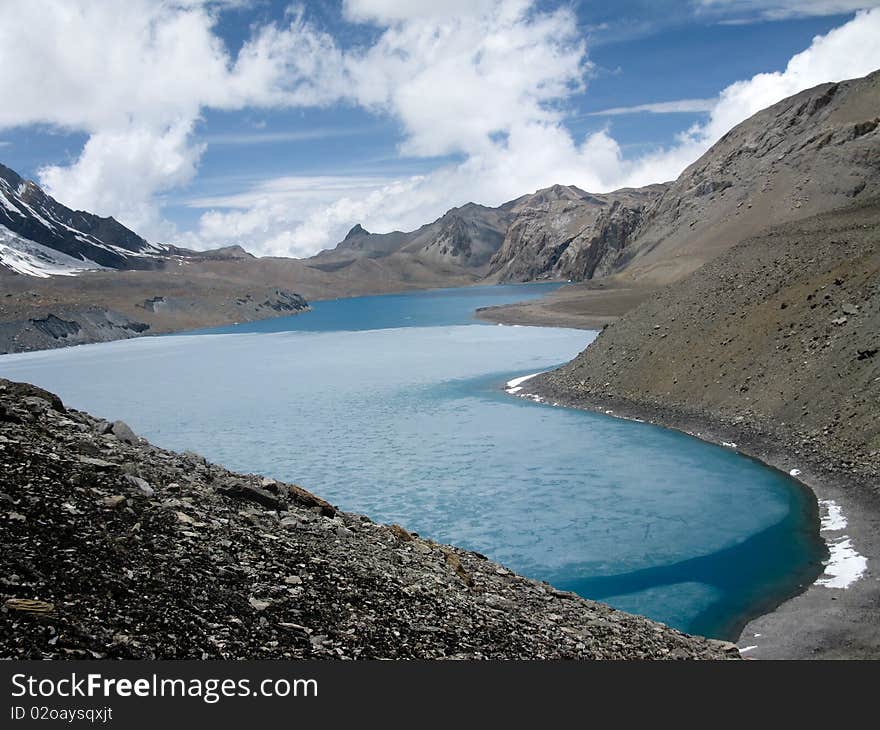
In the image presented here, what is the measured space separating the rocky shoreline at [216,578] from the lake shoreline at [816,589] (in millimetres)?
2786

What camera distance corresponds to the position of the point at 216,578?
899cm

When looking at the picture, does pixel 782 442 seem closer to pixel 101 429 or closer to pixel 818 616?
pixel 818 616

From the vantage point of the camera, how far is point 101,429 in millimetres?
13180

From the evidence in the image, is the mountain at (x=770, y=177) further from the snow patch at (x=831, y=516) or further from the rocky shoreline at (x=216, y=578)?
the rocky shoreline at (x=216, y=578)

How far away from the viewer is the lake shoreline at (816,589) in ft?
49.4

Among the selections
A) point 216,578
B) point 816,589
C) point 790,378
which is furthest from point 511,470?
point 216,578

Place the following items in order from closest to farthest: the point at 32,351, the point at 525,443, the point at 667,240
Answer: the point at 525,443
the point at 32,351
the point at 667,240

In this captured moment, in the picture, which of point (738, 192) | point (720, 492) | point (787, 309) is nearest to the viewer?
point (720, 492)

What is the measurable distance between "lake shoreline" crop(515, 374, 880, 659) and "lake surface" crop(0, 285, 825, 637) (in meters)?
0.63

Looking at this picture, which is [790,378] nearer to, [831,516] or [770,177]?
[831,516]

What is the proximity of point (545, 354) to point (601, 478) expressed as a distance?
3674cm

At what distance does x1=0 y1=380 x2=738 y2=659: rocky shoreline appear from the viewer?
743 cm

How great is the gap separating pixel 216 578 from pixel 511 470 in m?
22.4

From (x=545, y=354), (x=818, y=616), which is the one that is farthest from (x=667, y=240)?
(x=818, y=616)
